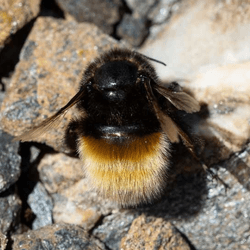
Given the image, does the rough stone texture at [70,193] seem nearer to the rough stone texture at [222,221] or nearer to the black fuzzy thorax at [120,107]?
the rough stone texture at [222,221]

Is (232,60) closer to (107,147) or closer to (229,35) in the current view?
(229,35)

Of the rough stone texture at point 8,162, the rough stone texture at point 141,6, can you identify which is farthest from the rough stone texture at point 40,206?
the rough stone texture at point 141,6

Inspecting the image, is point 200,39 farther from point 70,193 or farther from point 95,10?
point 70,193

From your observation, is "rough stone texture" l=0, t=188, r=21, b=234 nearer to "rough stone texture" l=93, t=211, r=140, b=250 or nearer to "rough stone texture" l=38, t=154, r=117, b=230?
"rough stone texture" l=38, t=154, r=117, b=230

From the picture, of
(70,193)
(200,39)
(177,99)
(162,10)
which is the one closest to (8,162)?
(70,193)

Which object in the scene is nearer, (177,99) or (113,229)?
(177,99)
